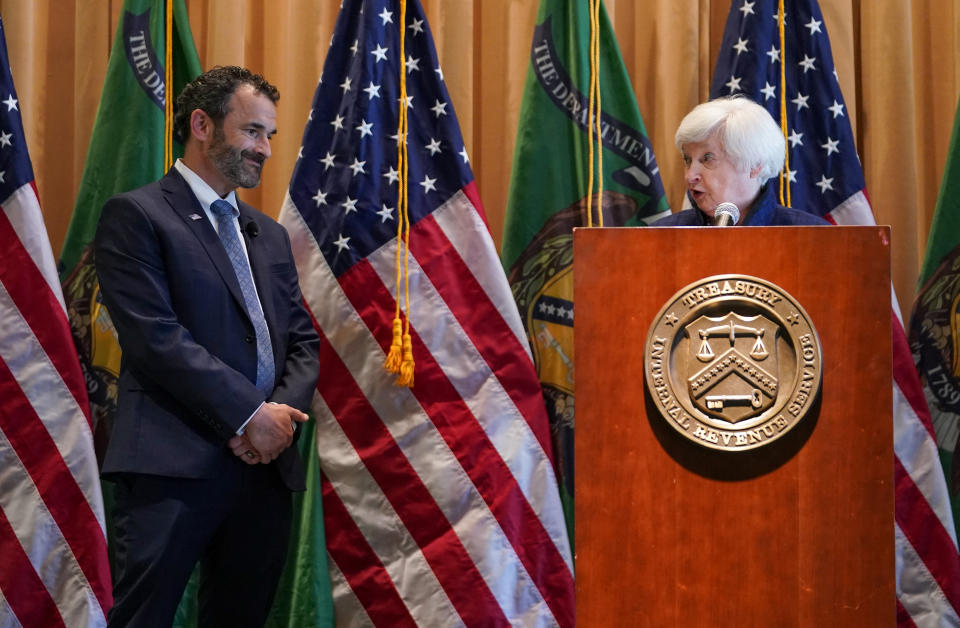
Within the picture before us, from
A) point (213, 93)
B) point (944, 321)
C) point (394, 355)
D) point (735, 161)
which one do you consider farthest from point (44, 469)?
point (944, 321)

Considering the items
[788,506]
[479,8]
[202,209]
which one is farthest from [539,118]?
[788,506]

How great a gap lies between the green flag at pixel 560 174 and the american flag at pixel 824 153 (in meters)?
0.31

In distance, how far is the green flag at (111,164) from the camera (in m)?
3.01

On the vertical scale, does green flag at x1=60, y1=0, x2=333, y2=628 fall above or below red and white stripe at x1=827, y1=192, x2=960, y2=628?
above

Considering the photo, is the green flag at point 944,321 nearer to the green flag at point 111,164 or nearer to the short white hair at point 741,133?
the short white hair at point 741,133

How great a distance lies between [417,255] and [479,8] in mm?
916

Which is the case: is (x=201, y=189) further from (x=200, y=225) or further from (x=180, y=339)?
(x=180, y=339)

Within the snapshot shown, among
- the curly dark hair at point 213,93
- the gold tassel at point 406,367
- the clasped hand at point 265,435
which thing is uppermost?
the curly dark hair at point 213,93

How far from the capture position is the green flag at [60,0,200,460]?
119 inches

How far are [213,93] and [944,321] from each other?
82.5 inches

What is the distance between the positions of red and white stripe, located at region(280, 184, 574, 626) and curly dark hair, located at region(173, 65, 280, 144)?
1.44 ft

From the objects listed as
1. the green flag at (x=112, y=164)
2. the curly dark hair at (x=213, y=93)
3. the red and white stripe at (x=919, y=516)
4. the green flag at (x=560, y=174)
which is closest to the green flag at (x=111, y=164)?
the green flag at (x=112, y=164)

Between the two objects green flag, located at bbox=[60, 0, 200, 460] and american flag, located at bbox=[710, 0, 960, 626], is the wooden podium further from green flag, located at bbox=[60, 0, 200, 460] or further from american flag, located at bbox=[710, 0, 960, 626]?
green flag, located at bbox=[60, 0, 200, 460]

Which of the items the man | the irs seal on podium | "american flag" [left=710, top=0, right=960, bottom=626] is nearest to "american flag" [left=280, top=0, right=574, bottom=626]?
the man
